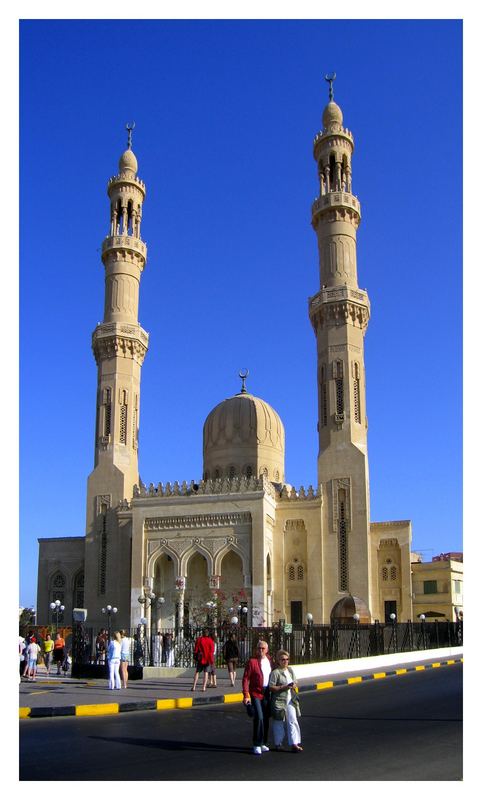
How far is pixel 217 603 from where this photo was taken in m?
36.3

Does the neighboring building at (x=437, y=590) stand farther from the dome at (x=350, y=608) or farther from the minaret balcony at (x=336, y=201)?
the minaret balcony at (x=336, y=201)

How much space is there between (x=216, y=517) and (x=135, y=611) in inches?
226

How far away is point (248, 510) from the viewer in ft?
124

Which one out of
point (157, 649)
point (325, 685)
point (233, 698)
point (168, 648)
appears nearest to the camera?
point (233, 698)

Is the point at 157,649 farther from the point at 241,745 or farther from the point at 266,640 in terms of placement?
the point at 241,745

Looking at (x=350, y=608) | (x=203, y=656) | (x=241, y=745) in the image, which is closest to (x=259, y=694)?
(x=241, y=745)

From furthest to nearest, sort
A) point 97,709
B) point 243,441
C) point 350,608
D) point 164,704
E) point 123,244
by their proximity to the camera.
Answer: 1. point 243,441
2. point 123,244
3. point 350,608
4. point 164,704
5. point 97,709

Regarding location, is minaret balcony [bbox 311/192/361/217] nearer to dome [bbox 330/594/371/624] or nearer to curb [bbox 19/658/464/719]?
dome [bbox 330/594/371/624]

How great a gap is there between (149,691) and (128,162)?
36317mm

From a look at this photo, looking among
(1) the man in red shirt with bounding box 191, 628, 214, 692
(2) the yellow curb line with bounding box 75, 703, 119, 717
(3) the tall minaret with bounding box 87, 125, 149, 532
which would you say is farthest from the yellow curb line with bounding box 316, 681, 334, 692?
(3) the tall minaret with bounding box 87, 125, 149, 532

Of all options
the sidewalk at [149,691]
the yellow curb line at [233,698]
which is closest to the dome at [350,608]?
the sidewalk at [149,691]

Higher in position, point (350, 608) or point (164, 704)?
point (350, 608)

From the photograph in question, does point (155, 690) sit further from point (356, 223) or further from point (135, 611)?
point (356, 223)
